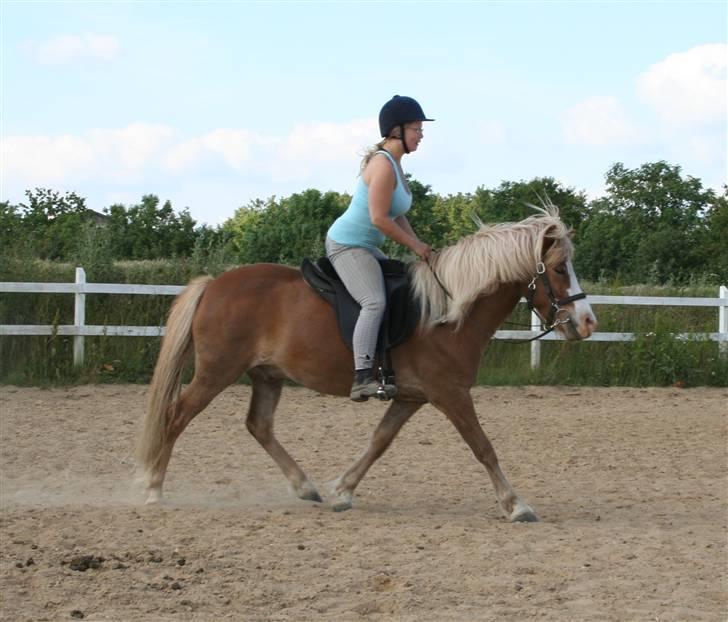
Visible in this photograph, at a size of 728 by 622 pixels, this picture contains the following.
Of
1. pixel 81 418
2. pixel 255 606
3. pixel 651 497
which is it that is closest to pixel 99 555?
pixel 255 606

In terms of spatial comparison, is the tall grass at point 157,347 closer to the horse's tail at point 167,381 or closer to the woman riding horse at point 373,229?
the horse's tail at point 167,381

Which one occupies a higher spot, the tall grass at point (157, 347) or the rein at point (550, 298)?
the rein at point (550, 298)

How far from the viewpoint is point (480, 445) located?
22.4 ft

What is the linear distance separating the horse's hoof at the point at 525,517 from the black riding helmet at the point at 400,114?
8.23ft

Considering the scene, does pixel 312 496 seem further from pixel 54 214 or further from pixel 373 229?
pixel 54 214

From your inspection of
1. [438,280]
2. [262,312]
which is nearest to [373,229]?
[438,280]

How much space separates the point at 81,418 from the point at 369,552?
5.93m

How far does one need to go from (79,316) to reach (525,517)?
322 inches

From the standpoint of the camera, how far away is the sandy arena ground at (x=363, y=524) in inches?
185

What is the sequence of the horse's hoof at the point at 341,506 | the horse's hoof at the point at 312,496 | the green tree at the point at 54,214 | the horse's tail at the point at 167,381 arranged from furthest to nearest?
the green tree at the point at 54,214, the horse's hoof at the point at 312,496, the horse's tail at the point at 167,381, the horse's hoof at the point at 341,506

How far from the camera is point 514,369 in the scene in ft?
48.7

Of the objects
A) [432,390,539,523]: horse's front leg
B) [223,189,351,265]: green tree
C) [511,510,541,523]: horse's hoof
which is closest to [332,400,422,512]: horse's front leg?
[432,390,539,523]: horse's front leg

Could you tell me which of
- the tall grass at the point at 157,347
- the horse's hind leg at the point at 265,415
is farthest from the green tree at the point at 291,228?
the horse's hind leg at the point at 265,415

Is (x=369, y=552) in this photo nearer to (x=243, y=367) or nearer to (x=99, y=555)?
(x=99, y=555)
